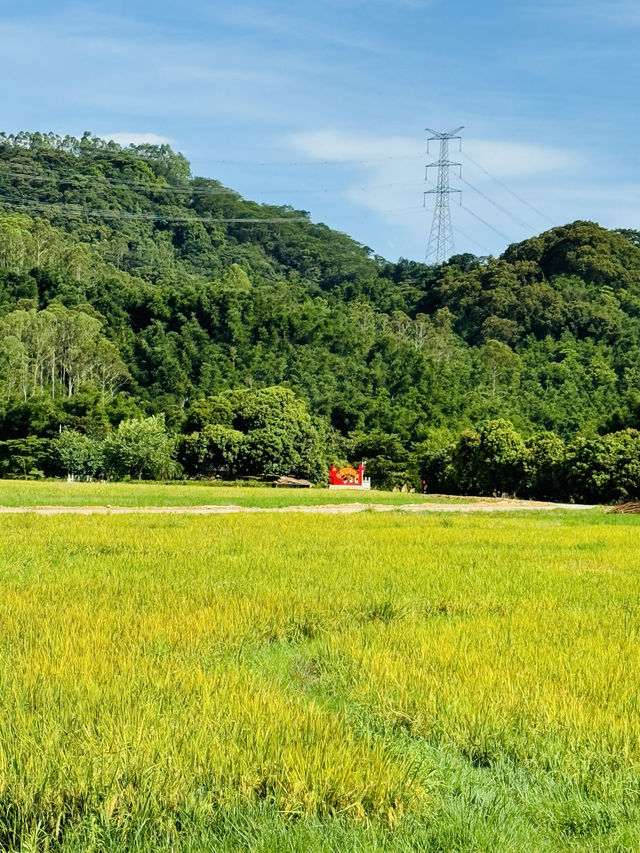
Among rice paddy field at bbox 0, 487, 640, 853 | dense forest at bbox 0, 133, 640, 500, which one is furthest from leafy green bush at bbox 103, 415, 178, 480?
rice paddy field at bbox 0, 487, 640, 853

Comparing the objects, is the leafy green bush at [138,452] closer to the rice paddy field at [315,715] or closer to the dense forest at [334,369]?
the dense forest at [334,369]

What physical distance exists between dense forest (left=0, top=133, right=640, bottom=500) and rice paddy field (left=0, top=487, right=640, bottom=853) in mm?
39323

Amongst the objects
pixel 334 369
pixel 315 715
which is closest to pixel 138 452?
pixel 334 369

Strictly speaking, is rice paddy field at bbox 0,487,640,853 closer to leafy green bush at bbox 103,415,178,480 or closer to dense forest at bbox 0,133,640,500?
dense forest at bbox 0,133,640,500

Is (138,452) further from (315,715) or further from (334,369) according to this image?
(315,715)

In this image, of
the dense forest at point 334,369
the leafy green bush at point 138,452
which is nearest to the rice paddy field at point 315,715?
the dense forest at point 334,369

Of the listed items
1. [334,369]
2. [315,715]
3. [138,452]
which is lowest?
[315,715]

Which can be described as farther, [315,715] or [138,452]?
[138,452]

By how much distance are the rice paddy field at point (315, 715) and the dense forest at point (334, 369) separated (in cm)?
3932

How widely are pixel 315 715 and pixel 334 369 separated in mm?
83195

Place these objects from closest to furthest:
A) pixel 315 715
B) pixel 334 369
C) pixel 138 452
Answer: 1. pixel 315 715
2. pixel 138 452
3. pixel 334 369

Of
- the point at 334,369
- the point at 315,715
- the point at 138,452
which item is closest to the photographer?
the point at 315,715

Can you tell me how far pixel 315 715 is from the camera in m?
4.68

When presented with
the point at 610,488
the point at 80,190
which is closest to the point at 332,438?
the point at 610,488
